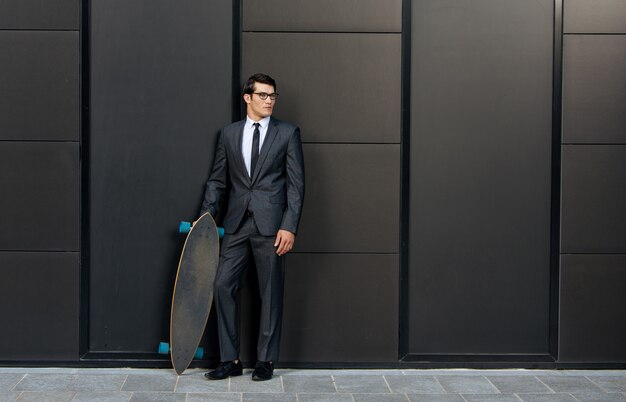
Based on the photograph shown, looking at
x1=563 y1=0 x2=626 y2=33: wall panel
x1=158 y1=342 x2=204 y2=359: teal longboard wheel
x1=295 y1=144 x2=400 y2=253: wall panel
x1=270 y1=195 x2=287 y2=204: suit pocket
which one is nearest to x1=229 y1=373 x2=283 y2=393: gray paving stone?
x1=158 y1=342 x2=204 y2=359: teal longboard wheel

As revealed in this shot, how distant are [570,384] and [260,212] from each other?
2.59 metres

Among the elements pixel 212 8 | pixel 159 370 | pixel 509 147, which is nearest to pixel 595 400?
pixel 509 147

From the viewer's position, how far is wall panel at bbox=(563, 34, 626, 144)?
7.25 metres

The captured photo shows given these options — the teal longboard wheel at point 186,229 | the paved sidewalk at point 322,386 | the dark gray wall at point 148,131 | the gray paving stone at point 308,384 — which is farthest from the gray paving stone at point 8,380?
the gray paving stone at point 308,384

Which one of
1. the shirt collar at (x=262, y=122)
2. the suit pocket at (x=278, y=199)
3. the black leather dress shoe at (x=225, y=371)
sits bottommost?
the black leather dress shoe at (x=225, y=371)

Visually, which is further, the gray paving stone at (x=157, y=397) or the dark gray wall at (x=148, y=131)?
the dark gray wall at (x=148, y=131)

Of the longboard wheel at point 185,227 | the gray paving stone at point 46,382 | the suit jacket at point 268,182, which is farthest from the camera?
the longboard wheel at point 185,227

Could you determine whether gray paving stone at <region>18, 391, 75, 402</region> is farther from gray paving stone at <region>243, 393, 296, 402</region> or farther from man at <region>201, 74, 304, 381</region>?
gray paving stone at <region>243, 393, 296, 402</region>

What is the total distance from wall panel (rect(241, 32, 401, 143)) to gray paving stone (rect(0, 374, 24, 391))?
8.98ft

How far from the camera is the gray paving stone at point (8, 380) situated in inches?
260

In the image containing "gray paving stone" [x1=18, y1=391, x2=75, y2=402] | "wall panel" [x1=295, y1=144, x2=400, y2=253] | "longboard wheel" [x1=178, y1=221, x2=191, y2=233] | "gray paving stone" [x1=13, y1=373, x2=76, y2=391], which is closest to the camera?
"gray paving stone" [x1=18, y1=391, x2=75, y2=402]

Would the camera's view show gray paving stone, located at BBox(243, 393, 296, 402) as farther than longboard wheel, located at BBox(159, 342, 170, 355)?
No

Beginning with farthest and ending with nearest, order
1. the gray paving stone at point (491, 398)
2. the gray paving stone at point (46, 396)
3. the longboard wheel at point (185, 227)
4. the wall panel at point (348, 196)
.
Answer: the wall panel at point (348, 196) → the longboard wheel at point (185, 227) → the gray paving stone at point (491, 398) → the gray paving stone at point (46, 396)

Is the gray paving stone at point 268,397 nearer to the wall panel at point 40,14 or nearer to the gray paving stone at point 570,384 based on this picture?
the gray paving stone at point 570,384
